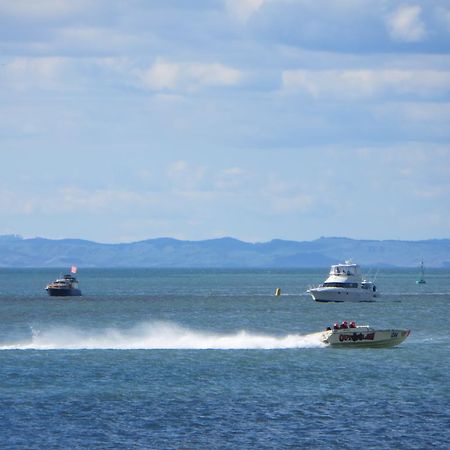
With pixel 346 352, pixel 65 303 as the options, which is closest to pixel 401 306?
pixel 65 303

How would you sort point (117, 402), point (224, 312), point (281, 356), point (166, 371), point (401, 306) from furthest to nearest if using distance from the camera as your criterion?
1. point (401, 306)
2. point (224, 312)
3. point (281, 356)
4. point (166, 371)
5. point (117, 402)

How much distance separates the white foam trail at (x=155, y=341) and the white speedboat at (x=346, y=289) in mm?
57903

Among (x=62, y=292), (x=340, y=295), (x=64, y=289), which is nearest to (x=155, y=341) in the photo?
(x=340, y=295)

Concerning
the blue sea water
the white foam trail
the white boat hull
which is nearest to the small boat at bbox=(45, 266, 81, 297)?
the white boat hull

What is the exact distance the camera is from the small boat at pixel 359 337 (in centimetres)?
7888

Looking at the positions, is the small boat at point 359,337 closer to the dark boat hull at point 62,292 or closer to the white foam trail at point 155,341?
the white foam trail at point 155,341

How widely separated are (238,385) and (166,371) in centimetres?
723

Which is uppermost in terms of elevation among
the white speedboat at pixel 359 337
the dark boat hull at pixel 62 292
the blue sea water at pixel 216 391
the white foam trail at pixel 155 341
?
the dark boat hull at pixel 62 292

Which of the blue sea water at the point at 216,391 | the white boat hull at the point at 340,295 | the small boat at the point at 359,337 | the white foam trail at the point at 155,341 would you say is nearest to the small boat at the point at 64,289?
the white boat hull at the point at 340,295

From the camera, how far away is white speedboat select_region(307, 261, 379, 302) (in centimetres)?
15962

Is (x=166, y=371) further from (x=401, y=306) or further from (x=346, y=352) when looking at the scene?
(x=401, y=306)

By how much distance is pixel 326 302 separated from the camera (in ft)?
525

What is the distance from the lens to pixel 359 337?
7888 centimetres

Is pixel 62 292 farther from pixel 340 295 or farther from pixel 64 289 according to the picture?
pixel 340 295
